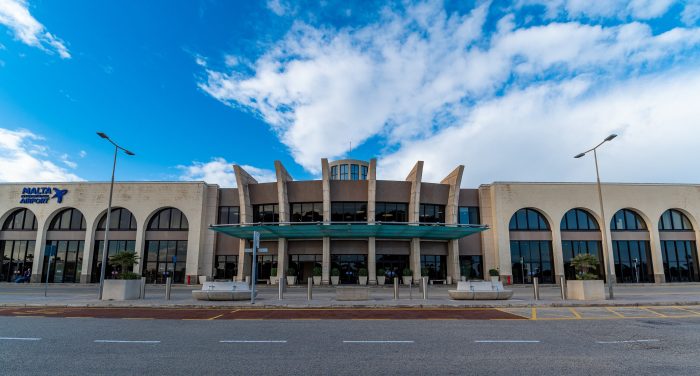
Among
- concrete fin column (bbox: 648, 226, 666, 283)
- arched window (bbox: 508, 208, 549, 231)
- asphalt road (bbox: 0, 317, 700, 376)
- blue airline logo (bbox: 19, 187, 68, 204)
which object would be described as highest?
blue airline logo (bbox: 19, 187, 68, 204)

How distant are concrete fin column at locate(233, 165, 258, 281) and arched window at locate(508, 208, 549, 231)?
25.6m

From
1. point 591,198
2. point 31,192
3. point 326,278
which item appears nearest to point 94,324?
point 326,278

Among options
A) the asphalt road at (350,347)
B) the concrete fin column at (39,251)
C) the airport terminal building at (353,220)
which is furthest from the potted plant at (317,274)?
the concrete fin column at (39,251)

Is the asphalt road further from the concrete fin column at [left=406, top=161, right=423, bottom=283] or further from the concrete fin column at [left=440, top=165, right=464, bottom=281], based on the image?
the concrete fin column at [left=440, top=165, right=464, bottom=281]

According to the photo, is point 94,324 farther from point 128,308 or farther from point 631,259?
point 631,259

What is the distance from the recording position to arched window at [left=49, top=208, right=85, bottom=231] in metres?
39.7

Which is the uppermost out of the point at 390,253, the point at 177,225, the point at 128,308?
the point at 177,225

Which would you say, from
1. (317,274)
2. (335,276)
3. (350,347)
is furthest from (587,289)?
(317,274)

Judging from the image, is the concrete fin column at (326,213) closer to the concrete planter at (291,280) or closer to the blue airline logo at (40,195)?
the concrete planter at (291,280)

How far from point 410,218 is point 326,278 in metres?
9.50

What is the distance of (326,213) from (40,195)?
29.0 m

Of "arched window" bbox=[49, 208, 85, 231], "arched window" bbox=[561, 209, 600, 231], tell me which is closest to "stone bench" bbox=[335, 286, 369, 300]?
"arched window" bbox=[561, 209, 600, 231]

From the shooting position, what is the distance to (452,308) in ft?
55.0

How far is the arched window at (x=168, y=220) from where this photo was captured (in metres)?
39.1
